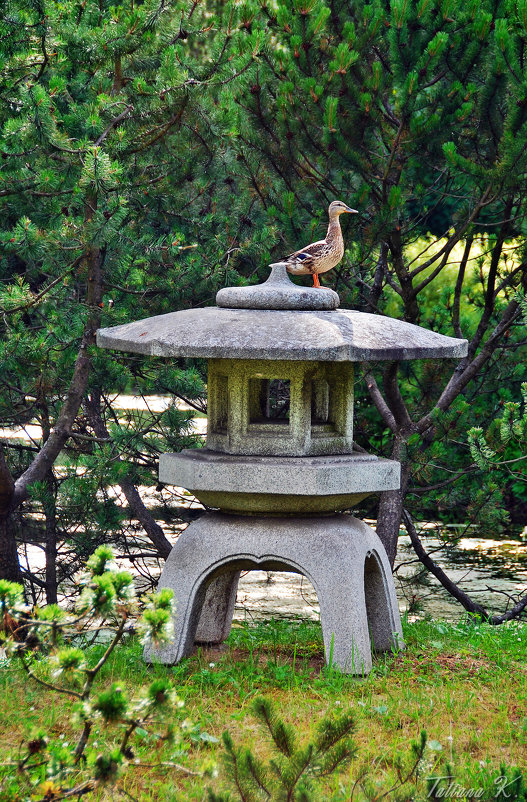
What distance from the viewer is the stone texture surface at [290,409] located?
4801mm

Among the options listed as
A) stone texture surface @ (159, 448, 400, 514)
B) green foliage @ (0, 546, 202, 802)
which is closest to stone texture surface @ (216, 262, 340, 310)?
stone texture surface @ (159, 448, 400, 514)

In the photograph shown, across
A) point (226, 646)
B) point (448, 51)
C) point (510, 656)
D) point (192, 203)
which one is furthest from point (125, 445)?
point (448, 51)

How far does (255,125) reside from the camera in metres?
6.73

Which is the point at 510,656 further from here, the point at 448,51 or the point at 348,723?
the point at 448,51

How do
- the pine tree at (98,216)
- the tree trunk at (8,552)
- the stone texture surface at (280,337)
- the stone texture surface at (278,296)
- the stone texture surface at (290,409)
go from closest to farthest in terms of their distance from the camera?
the stone texture surface at (280,337), the stone texture surface at (290,409), the stone texture surface at (278,296), the pine tree at (98,216), the tree trunk at (8,552)

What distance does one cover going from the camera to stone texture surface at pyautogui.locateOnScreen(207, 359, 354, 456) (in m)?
4.80

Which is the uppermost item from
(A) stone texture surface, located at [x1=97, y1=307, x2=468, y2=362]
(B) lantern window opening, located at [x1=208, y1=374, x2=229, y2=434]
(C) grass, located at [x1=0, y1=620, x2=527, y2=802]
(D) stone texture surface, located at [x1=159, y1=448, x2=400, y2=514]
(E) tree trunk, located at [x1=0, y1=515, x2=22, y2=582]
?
(A) stone texture surface, located at [x1=97, y1=307, x2=468, y2=362]

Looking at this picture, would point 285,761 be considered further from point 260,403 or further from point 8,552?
point 8,552

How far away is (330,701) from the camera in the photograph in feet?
14.2

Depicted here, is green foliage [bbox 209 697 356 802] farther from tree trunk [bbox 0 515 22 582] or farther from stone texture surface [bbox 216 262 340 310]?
tree trunk [bbox 0 515 22 582]

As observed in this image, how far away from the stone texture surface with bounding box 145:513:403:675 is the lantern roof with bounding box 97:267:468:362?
89 centimetres

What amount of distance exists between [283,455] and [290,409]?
227 mm

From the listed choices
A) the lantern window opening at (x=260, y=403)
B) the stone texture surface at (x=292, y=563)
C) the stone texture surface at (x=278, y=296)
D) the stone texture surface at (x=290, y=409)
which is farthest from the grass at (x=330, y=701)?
the stone texture surface at (x=278, y=296)

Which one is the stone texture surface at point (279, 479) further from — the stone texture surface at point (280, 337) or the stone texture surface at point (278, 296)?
the stone texture surface at point (278, 296)
